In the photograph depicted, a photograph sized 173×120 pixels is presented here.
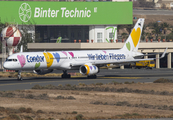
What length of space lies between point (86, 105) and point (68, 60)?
2545cm

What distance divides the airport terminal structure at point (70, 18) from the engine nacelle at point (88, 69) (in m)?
44.8

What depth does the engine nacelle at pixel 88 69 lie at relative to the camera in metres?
51.6

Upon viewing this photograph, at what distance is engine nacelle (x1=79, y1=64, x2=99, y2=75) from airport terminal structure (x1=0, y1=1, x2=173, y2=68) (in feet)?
147

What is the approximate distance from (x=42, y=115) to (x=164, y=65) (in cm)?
8046

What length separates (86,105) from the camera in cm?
2831

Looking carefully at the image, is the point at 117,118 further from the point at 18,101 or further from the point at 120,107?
the point at 18,101

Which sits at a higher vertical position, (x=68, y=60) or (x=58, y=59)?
(x=58, y=59)


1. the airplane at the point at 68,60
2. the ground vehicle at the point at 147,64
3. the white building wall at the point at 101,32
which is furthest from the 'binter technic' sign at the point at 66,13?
the airplane at the point at 68,60

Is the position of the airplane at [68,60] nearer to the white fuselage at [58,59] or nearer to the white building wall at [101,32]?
the white fuselage at [58,59]

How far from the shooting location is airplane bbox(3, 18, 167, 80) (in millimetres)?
49469

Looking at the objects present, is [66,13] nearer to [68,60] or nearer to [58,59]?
[68,60]

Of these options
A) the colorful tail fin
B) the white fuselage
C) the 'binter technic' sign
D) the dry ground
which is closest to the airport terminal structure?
the 'binter technic' sign

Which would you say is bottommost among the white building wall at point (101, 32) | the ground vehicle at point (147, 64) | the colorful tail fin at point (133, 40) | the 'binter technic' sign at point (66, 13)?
the ground vehicle at point (147, 64)

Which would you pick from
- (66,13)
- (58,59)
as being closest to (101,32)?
(66,13)
